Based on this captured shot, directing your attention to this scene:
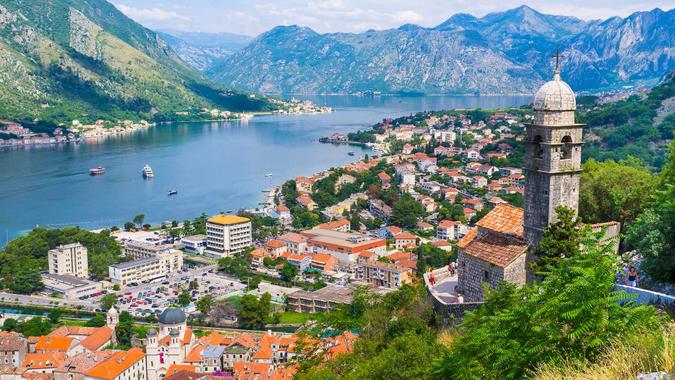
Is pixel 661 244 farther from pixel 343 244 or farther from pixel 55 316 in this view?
pixel 343 244

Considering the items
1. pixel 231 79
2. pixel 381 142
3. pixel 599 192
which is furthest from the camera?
pixel 231 79

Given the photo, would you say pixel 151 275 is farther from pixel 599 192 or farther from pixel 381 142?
pixel 381 142

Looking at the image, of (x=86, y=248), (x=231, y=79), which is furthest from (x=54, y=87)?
(x=231, y=79)

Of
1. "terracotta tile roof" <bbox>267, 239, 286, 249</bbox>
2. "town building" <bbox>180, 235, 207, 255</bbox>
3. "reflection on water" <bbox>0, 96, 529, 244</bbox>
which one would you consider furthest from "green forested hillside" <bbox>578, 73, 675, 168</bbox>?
"town building" <bbox>180, 235, 207, 255</bbox>

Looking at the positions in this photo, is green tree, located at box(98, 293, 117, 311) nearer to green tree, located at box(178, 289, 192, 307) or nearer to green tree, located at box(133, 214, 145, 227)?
green tree, located at box(178, 289, 192, 307)

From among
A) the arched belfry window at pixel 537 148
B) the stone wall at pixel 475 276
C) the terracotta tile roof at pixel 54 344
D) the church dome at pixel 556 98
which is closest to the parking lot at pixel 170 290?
the terracotta tile roof at pixel 54 344

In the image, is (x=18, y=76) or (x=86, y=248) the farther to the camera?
(x=18, y=76)

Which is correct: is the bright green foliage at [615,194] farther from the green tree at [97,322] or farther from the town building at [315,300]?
the green tree at [97,322]
